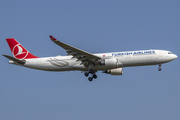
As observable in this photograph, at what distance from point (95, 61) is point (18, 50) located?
13.8 metres

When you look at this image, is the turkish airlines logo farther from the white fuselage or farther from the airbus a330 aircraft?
the white fuselage

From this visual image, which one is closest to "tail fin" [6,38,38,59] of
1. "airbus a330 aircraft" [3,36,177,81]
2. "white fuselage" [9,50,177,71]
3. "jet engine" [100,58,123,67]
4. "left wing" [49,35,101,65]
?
"airbus a330 aircraft" [3,36,177,81]

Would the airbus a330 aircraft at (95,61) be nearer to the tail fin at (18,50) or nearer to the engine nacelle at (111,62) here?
the engine nacelle at (111,62)

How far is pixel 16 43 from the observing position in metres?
49.1

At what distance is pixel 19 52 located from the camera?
158 ft

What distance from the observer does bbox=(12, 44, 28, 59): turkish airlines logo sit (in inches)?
1885

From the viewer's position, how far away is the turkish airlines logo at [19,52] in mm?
47875

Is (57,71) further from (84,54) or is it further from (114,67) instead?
(114,67)

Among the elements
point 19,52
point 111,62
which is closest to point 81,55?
point 111,62

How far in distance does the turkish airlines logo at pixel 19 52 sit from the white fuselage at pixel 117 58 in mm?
2281

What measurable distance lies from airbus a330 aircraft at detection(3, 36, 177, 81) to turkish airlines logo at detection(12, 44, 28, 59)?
1163 millimetres

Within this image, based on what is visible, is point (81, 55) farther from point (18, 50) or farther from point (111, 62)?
point (18, 50)

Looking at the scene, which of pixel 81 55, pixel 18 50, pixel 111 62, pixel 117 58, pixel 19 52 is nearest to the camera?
pixel 111 62

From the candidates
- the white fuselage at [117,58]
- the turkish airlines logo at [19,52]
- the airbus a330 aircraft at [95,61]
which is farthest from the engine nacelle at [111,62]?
the turkish airlines logo at [19,52]
